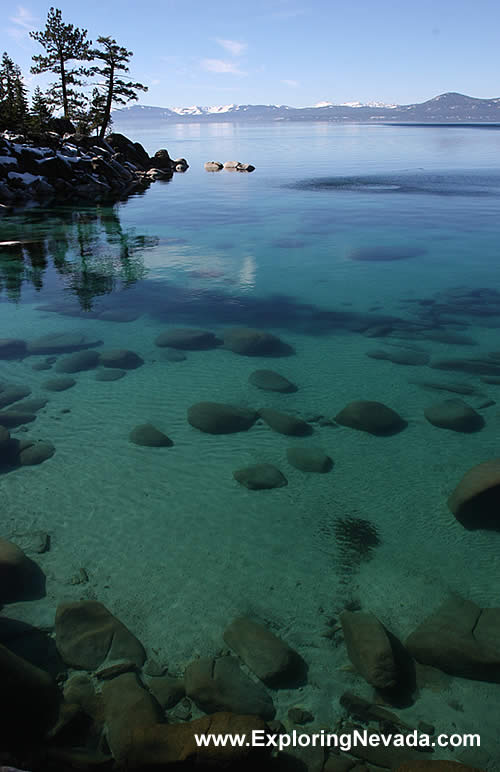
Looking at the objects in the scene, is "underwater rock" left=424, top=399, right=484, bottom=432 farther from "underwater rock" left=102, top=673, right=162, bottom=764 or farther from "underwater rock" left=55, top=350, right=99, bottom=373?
"underwater rock" left=55, top=350, right=99, bottom=373

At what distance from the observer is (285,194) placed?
3909 centimetres

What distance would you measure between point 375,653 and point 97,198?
42.8 meters

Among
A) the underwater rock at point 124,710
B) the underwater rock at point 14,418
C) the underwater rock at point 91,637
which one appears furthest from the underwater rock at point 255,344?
the underwater rock at point 124,710

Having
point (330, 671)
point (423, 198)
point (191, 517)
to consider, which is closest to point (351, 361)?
point (191, 517)

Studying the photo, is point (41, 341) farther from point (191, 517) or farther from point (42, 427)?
point (191, 517)

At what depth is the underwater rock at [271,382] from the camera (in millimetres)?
11078

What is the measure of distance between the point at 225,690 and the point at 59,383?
8.01m

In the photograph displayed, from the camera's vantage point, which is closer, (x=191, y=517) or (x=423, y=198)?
(x=191, y=517)

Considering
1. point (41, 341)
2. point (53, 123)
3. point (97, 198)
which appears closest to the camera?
point (41, 341)

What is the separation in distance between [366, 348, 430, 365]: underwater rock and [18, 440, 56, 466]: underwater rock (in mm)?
7707

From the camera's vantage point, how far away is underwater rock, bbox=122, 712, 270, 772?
13.2 feet

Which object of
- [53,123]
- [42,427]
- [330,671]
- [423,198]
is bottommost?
[330,671]

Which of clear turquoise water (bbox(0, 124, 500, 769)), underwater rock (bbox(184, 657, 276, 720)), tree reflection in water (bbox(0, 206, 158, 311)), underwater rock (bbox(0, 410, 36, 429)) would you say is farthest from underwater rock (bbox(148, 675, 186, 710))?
tree reflection in water (bbox(0, 206, 158, 311))

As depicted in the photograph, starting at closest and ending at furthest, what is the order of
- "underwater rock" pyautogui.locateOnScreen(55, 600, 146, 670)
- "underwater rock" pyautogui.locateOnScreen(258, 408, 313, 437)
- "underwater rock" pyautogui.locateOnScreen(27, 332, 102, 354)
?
"underwater rock" pyautogui.locateOnScreen(55, 600, 146, 670) → "underwater rock" pyautogui.locateOnScreen(258, 408, 313, 437) → "underwater rock" pyautogui.locateOnScreen(27, 332, 102, 354)
